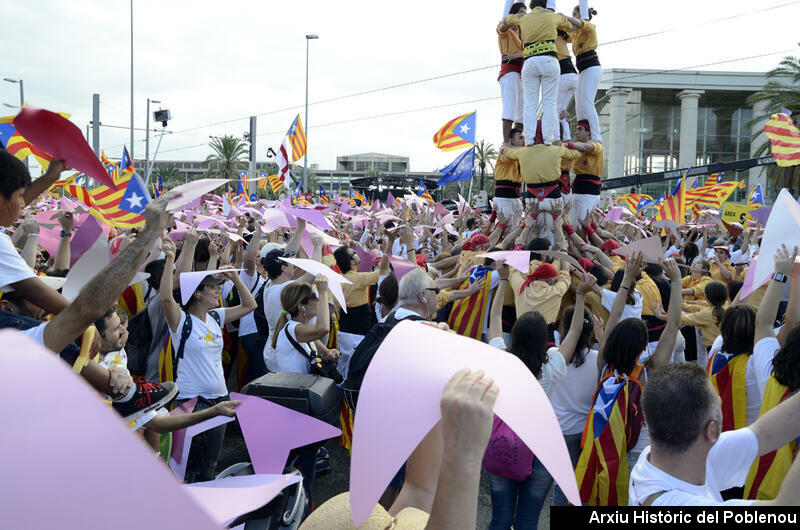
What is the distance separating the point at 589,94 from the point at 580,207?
1703 mm

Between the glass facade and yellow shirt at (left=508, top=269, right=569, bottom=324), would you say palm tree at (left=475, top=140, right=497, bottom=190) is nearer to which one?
the glass facade

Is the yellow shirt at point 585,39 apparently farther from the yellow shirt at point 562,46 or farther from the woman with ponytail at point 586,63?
the yellow shirt at point 562,46

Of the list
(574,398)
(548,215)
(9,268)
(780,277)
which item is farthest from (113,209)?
(548,215)

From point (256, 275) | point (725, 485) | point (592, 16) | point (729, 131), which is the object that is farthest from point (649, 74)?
point (725, 485)

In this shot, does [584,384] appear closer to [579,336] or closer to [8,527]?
[579,336]

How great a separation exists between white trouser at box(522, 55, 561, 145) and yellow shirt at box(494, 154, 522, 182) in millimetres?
975

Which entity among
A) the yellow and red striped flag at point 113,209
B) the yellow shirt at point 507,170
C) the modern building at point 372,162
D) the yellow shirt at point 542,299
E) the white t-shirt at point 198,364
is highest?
the modern building at point 372,162

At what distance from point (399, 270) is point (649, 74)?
120ft

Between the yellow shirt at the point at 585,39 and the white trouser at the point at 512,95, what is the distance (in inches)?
37.4

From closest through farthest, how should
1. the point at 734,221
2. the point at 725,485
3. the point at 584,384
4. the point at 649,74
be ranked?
the point at 725,485 → the point at 584,384 → the point at 734,221 → the point at 649,74

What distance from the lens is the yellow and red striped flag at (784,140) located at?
6457 millimetres

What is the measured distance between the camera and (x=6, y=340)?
33.2 inches

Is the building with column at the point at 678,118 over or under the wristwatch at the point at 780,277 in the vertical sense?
over

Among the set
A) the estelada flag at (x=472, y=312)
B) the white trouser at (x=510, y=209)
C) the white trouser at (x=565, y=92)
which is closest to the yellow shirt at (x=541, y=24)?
the white trouser at (x=565, y=92)
